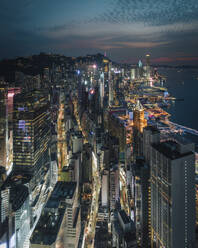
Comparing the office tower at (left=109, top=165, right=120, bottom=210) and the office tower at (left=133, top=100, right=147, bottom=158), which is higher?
the office tower at (left=133, top=100, right=147, bottom=158)

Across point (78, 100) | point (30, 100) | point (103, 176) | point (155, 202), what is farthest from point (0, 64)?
point (78, 100)

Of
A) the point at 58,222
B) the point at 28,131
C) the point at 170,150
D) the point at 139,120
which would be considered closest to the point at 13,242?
the point at 58,222

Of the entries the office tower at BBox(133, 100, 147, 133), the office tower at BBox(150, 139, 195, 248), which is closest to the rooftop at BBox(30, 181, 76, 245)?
the office tower at BBox(150, 139, 195, 248)

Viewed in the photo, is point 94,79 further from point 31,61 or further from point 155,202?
point 155,202

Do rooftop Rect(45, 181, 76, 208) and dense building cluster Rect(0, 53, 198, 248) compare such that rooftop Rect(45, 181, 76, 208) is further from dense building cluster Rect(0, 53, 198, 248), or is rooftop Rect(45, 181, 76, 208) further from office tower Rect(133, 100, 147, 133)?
office tower Rect(133, 100, 147, 133)

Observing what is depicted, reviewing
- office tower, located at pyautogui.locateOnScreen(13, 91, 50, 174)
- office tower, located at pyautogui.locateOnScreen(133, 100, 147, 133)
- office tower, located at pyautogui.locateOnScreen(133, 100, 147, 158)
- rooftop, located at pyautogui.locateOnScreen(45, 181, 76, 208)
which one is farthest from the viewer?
office tower, located at pyautogui.locateOnScreen(133, 100, 147, 133)

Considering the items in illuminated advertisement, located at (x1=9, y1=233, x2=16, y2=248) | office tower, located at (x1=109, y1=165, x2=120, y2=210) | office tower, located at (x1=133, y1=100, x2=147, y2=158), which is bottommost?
office tower, located at (x1=109, y1=165, x2=120, y2=210)

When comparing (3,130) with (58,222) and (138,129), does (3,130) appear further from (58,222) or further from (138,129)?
(138,129)

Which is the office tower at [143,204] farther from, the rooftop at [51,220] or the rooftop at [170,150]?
the rooftop at [51,220]
